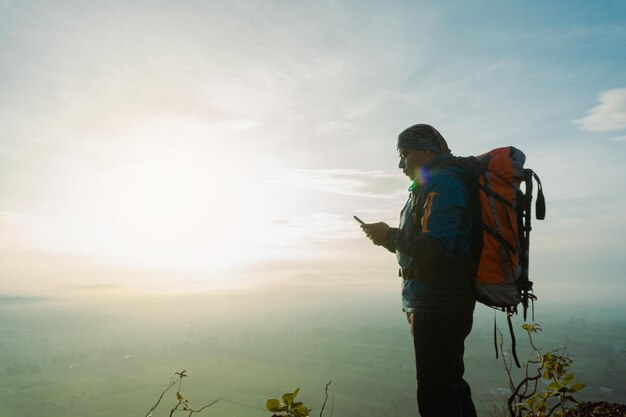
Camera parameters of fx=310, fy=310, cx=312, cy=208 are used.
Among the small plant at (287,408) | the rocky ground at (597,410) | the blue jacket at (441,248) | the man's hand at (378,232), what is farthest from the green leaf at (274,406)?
the rocky ground at (597,410)

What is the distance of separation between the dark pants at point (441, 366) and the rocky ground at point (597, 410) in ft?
7.88

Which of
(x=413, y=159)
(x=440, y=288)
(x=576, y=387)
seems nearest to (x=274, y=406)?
(x=440, y=288)

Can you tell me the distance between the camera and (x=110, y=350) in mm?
104875

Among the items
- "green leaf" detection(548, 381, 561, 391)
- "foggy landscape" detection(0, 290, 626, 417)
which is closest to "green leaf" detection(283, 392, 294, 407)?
"green leaf" detection(548, 381, 561, 391)

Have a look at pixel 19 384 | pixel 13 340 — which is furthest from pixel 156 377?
pixel 13 340

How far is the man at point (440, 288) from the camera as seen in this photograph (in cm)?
240

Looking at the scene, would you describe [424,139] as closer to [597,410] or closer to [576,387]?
[576,387]

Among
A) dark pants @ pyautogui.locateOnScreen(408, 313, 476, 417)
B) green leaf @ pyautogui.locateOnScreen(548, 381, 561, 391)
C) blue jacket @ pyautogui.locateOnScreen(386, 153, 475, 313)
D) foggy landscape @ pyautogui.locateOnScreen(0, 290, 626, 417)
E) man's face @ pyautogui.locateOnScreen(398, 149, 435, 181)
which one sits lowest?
foggy landscape @ pyautogui.locateOnScreen(0, 290, 626, 417)

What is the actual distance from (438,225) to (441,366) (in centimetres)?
109

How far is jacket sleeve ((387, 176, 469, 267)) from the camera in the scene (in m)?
2.40

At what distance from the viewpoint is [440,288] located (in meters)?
2.53

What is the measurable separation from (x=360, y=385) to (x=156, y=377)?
44.9 metres

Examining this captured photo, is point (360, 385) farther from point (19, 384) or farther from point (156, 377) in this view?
point (19, 384)

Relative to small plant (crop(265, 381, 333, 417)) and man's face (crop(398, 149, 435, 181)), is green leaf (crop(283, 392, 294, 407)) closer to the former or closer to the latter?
small plant (crop(265, 381, 333, 417))
